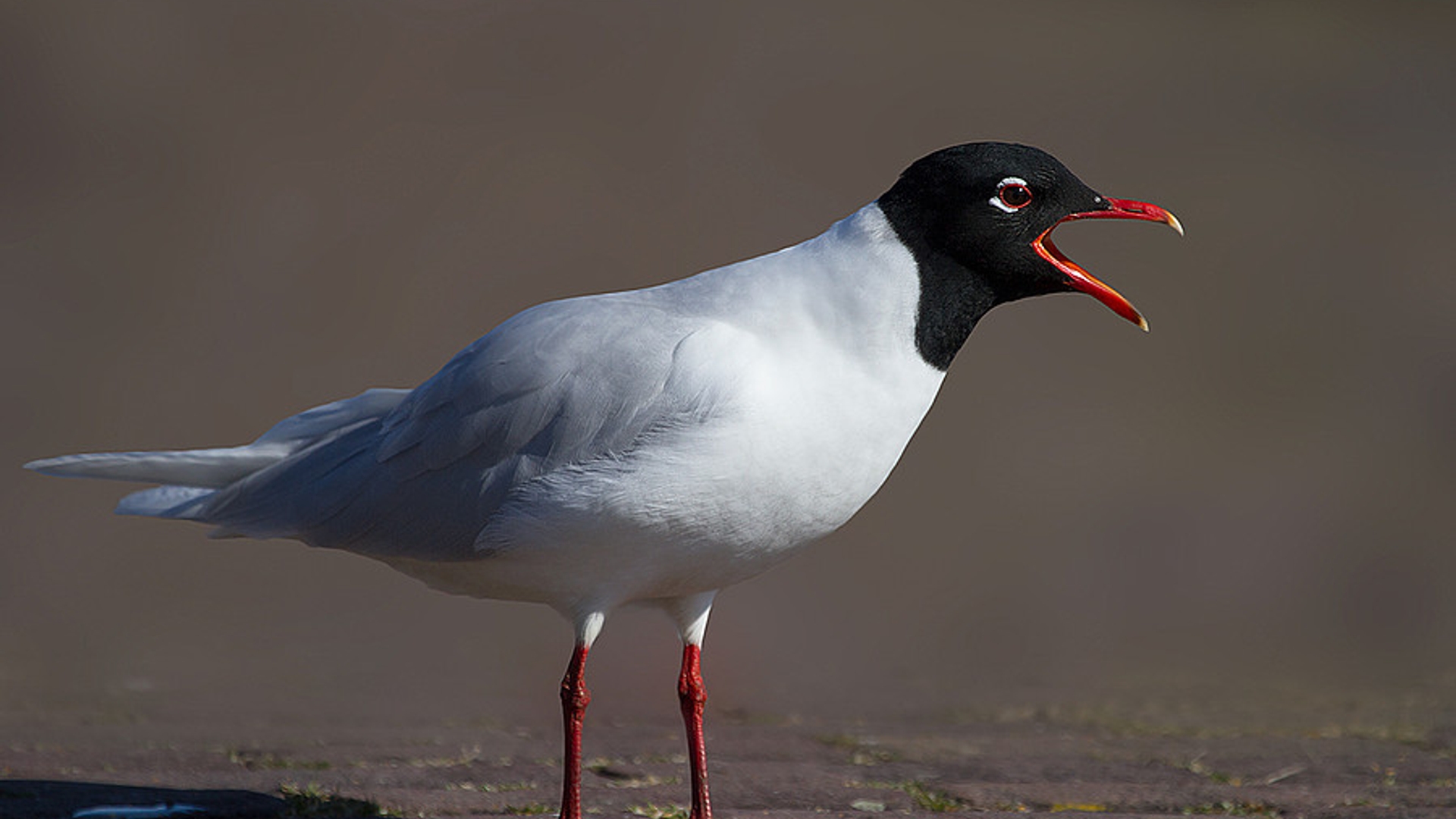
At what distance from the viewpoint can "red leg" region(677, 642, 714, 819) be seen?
11.4 ft

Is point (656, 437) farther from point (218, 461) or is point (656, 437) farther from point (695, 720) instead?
point (218, 461)

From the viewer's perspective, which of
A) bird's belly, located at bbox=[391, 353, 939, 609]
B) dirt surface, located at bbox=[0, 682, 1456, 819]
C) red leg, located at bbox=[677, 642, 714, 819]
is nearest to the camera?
bird's belly, located at bbox=[391, 353, 939, 609]

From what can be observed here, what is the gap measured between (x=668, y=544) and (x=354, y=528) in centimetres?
78

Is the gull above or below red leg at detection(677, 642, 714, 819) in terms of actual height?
above

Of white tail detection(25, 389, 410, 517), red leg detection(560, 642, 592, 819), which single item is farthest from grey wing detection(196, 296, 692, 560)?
red leg detection(560, 642, 592, 819)

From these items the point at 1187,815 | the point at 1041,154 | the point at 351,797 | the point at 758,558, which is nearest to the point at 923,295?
the point at 1041,154

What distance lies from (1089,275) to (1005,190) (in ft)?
0.96

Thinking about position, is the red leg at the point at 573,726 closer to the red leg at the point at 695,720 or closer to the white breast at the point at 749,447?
the white breast at the point at 749,447

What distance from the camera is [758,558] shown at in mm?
3350

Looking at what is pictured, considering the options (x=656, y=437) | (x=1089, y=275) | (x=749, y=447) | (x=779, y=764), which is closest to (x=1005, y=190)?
(x=1089, y=275)

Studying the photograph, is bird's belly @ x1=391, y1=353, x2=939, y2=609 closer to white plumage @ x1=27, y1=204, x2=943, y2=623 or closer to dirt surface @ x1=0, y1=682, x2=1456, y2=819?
white plumage @ x1=27, y1=204, x2=943, y2=623

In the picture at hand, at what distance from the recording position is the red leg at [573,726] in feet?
10.9

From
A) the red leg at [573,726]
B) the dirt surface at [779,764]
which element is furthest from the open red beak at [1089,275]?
the red leg at [573,726]

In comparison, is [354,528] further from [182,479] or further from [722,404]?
[722,404]
